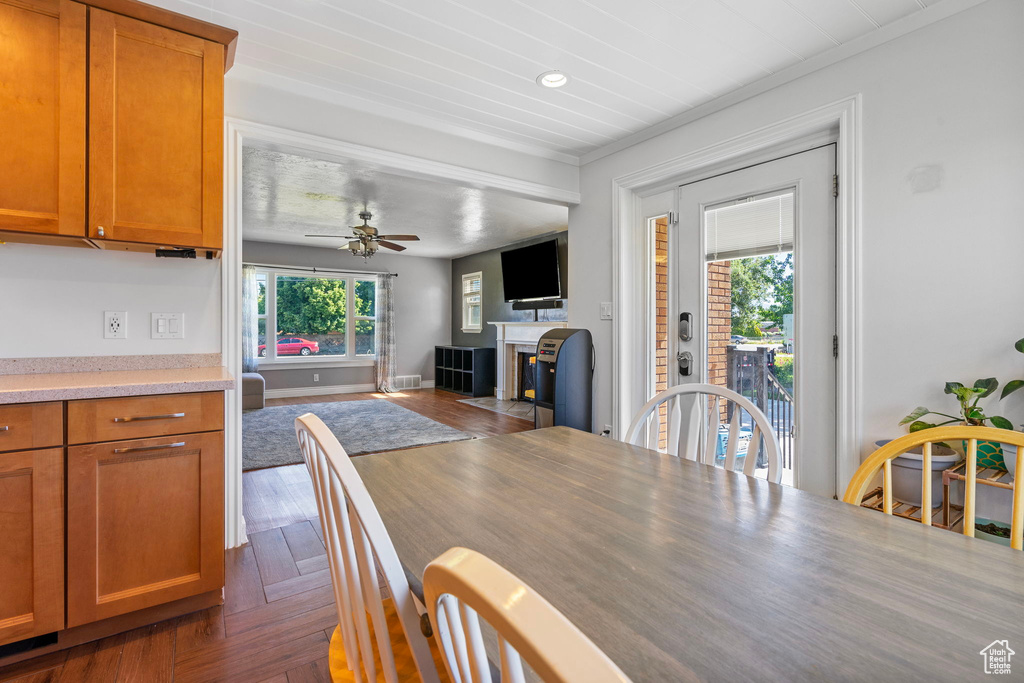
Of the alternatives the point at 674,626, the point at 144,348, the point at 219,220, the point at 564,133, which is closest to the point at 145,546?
the point at 144,348

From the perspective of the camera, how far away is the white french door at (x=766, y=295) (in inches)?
92.4

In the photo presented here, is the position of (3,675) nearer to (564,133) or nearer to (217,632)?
(217,632)

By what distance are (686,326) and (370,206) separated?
3746 millimetres

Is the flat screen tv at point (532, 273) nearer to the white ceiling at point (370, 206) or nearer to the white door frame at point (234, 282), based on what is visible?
the white ceiling at point (370, 206)

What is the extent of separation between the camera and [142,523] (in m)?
1.71

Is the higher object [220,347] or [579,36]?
[579,36]

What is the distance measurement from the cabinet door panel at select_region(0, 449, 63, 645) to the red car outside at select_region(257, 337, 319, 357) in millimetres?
6375

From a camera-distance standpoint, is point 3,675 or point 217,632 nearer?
point 3,675

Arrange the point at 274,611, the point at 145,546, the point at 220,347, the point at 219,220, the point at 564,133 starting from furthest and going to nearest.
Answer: the point at 564,133
the point at 220,347
the point at 219,220
the point at 274,611
the point at 145,546

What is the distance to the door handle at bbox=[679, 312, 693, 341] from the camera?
2.93 meters

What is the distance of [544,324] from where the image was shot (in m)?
6.64

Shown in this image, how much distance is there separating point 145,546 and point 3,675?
1.59ft

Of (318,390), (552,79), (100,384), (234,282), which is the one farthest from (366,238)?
(100,384)

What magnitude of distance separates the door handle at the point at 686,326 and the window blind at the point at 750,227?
14.0 inches
